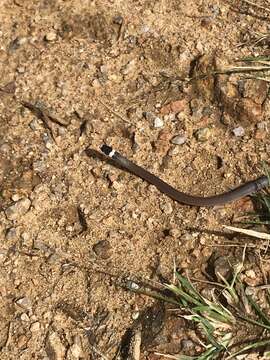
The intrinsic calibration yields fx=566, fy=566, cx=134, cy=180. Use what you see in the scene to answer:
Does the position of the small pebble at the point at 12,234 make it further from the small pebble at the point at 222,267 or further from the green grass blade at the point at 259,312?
the green grass blade at the point at 259,312

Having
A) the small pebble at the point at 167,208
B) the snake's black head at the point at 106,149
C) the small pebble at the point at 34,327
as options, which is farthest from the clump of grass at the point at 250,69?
the small pebble at the point at 34,327

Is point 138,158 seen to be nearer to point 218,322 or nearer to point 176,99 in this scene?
point 176,99

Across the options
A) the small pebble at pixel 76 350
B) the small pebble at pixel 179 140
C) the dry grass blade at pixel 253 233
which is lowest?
the small pebble at pixel 76 350

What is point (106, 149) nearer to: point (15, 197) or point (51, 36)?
point (15, 197)

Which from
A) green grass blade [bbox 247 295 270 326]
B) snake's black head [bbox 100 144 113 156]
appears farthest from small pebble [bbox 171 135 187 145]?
green grass blade [bbox 247 295 270 326]

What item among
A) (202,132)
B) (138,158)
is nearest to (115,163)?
(138,158)

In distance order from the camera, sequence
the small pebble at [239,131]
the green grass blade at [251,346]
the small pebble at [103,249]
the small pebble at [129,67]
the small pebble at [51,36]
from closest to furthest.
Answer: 1. the green grass blade at [251,346]
2. the small pebble at [103,249]
3. the small pebble at [239,131]
4. the small pebble at [129,67]
5. the small pebble at [51,36]
